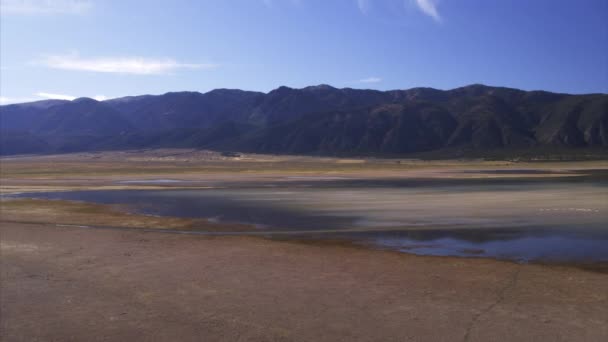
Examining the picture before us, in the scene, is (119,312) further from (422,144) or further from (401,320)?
(422,144)

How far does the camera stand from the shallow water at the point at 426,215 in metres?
17.1

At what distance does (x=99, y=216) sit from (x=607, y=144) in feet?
596

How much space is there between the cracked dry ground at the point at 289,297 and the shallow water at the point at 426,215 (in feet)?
9.85

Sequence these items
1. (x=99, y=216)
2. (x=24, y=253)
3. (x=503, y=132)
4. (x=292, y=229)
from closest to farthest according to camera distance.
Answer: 1. (x=24, y=253)
2. (x=292, y=229)
3. (x=99, y=216)
4. (x=503, y=132)

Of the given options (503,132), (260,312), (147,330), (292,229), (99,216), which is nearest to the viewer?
(147,330)

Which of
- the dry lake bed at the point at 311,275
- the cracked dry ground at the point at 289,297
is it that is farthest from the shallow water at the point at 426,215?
the cracked dry ground at the point at 289,297

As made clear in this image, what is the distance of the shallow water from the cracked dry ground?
3004mm

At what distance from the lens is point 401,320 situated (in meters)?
9.37

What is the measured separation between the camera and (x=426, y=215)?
24.8 meters

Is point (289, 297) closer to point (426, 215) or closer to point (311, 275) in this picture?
point (311, 275)

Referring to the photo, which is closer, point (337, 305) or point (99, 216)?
point (337, 305)

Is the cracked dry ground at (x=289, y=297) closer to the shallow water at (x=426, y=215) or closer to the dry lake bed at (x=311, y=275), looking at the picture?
the dry lake bed at (x=311, y=275)

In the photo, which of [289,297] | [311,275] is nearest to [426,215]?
[311,275]

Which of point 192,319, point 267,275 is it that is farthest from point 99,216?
point 192,319
